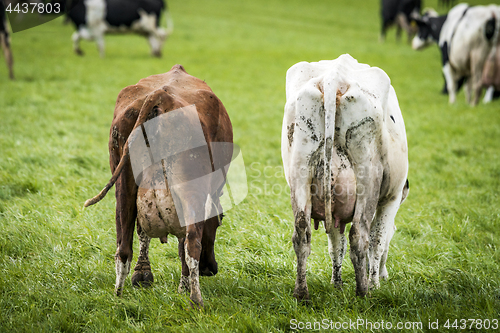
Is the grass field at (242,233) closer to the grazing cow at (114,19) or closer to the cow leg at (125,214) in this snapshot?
the cow leg at (125,214)

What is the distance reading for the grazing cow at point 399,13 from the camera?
22.7 meters

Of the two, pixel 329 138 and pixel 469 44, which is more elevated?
pixel 329 138

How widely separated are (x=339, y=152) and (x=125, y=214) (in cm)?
144

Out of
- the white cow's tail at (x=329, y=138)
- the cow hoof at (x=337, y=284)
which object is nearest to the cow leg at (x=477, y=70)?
the cow hoof at (x=337, y=284)

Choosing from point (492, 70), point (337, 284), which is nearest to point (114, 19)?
point (492, 70)

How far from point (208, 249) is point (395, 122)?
1588 millimetres

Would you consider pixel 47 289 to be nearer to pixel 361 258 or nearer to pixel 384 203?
pixel 361 258

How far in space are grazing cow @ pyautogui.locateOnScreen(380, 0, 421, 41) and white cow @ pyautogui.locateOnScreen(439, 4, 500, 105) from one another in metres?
13.7

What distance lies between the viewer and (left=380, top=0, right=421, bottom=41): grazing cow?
22.7 m

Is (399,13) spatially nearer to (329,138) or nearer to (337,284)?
(337,284)

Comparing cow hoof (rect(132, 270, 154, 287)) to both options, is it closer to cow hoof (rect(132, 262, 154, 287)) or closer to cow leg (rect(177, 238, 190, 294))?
cow hoof (rect(132, 262, 154, 287))

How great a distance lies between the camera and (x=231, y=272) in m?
3.44

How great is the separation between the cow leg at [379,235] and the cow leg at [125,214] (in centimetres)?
171

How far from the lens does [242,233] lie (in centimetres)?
419
